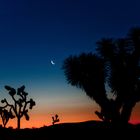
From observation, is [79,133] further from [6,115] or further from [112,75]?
[6,115]

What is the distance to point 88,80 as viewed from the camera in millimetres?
14352

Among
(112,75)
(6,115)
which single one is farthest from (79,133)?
(6,115)

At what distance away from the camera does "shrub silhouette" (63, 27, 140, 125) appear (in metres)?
14.0

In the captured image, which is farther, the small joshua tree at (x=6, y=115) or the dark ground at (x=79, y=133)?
the small joshua tree at (x=6, y=115)

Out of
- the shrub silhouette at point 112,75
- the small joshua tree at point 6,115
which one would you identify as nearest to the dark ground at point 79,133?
the shrub silhouette at point 112,75

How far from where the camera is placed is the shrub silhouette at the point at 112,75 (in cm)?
1396

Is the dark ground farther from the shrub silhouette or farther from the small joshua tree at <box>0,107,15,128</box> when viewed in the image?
the small joshua tree at <box>0,107,15,128</box>

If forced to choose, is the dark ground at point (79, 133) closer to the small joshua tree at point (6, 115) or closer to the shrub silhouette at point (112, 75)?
the shrub silhouette at point (112, 75)

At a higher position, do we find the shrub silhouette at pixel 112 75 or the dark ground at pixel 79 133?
the shrub silhouette at pixel 112 75

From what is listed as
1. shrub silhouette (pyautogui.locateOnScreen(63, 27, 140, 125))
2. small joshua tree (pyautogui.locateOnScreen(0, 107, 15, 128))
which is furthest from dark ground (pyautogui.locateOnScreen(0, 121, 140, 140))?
small joshua tree (pyautogui.locateOnScreen(0, 107, 15, 128))

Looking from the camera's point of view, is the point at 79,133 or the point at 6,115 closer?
the point at 79,133

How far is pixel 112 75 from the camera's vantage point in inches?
581

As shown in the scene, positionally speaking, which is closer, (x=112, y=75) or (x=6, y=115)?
(x=112, y=75)

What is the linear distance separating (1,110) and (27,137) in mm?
12375
